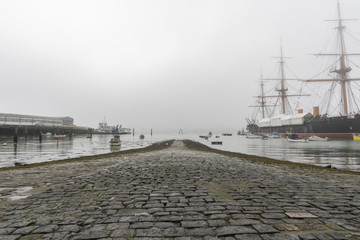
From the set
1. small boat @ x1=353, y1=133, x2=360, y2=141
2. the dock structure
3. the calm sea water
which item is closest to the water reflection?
the calm sea water

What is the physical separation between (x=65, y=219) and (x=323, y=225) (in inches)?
181

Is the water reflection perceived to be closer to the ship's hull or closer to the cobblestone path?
the cobblestone path

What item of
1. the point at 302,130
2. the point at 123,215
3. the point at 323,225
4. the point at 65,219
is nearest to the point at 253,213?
the point at 323,225

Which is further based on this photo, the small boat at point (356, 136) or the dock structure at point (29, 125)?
the dock structure at point (29, 125)

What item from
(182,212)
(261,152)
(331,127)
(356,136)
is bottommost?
(261,152)

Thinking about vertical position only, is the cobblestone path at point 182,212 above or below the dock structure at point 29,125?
below

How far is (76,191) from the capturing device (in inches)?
210

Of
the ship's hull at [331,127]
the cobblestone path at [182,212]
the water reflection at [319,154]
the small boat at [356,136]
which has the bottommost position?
the water reflection at [319,154]

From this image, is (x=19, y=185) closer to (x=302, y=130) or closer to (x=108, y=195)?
(x=108, y=195)

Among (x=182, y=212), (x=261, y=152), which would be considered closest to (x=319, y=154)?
(x=261, y=152)

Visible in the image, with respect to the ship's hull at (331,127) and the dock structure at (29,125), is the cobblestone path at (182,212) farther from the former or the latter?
the dock structure at (29,125)

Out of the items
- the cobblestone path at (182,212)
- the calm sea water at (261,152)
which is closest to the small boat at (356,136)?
the calm sea water at (261,152)

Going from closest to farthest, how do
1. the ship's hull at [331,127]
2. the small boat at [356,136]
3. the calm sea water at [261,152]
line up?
the calm sea water at [261,152] < the small boat at [356,136] < the ship's hull at [331,127]

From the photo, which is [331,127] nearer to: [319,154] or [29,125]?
[319,154]
